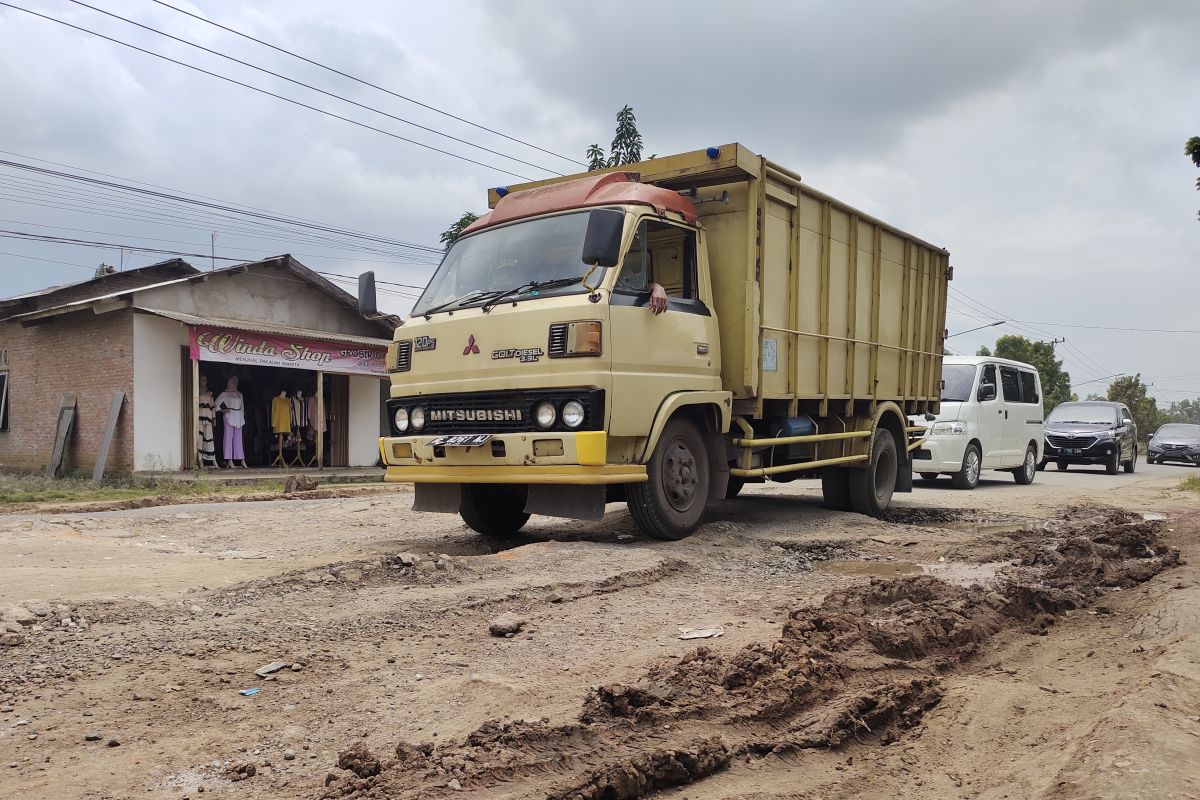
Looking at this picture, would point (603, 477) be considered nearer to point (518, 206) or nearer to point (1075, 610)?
point (518, 206)

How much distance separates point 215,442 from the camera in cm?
1772

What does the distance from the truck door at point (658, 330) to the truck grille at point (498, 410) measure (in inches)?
7.8

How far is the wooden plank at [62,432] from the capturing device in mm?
15953

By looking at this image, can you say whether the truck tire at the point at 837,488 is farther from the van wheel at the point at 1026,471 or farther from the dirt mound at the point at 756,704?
the van wheel at the point at 1026,471

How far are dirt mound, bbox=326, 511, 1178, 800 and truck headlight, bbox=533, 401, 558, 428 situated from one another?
2.23 metres

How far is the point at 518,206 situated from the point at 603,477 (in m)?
2.49

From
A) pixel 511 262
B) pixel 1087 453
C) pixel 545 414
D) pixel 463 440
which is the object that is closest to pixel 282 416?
pixel 511 262

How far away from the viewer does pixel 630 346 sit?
6.34m

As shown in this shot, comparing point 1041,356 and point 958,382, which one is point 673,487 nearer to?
point 958,382

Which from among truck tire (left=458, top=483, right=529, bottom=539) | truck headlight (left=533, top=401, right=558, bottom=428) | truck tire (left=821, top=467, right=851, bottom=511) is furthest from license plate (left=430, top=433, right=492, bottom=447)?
truck tire (left=821, top=467, right=851, bottom=511)

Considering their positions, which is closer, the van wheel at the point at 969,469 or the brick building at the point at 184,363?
the van wheel at the point at 969,469

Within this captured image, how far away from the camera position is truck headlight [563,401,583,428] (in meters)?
6.12

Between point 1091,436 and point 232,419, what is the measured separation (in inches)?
722

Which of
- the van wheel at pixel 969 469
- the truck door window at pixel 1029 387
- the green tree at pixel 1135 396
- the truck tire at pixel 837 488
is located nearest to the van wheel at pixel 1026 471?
the truck door window at pixel 1029 387
